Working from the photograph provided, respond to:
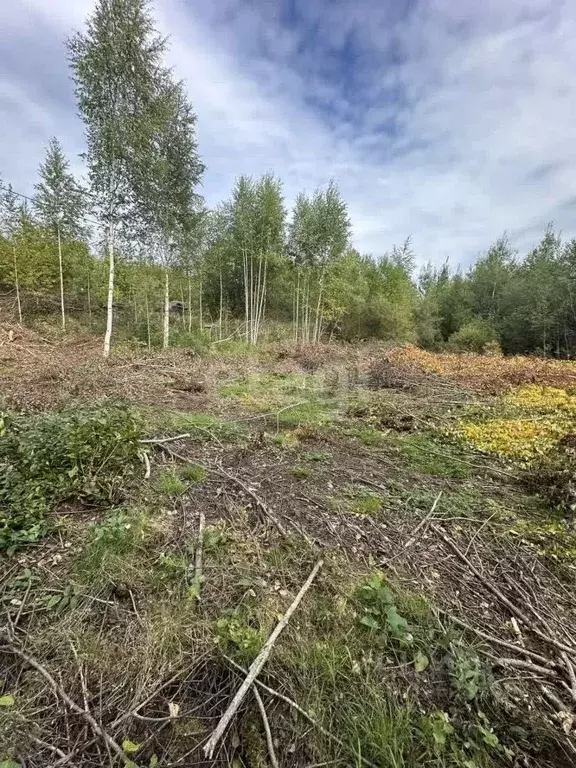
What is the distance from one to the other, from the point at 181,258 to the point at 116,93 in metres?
4.53

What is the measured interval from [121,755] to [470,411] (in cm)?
500

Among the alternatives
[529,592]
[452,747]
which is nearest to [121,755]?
[452,747]

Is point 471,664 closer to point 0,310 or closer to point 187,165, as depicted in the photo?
point 187,165

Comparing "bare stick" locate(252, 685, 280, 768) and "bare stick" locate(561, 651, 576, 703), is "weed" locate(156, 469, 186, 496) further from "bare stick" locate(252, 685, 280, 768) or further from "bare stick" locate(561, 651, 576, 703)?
"bare stick" locate(561, 651, 576, 703)

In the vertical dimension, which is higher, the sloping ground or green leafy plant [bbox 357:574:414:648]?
the sloping ground

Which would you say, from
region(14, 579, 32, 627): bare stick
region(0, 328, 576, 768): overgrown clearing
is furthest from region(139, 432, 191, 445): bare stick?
region(14, 579, 32, 627): bare stick

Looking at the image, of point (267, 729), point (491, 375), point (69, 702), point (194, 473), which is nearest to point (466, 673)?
point (267, 729)

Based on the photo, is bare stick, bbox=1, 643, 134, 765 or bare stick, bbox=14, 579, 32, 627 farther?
bare stick, bbox=14, 579, 32, 627

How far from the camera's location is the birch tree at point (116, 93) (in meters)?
7.22

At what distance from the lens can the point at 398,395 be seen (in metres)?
6.23

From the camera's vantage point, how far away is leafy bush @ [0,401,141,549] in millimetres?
1955

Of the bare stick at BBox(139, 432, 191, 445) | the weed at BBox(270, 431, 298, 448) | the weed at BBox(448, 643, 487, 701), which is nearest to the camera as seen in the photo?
the weed at BBox(448, 643, 487, 701)

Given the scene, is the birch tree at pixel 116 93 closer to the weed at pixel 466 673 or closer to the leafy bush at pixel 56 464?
the leafy bush at pixel 56 464

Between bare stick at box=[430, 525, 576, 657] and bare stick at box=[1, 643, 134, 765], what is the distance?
5.20 ft
